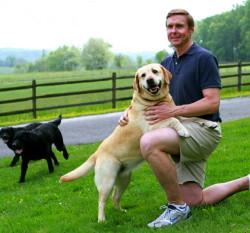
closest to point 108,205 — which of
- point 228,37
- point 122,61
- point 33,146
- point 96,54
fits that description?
point 33,146

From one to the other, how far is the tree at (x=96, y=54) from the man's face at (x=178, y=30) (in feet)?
316

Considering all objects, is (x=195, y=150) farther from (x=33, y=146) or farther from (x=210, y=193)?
(x=33, y=146)

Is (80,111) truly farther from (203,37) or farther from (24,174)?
(203,37)

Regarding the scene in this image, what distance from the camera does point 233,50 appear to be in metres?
64.4

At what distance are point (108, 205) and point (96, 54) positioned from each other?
9785 cm

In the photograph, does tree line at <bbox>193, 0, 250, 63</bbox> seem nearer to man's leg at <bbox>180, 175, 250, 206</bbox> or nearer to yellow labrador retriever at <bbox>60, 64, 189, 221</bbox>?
man's leg at <bbox>180, 175, 250, 206</bbox>

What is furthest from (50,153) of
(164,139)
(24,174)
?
(164,139)

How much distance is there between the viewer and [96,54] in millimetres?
100812

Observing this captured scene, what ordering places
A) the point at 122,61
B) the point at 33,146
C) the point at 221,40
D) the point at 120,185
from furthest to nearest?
the point at 122,61 < the point at 221,40 < the point at 33,146 < the point at 120,185

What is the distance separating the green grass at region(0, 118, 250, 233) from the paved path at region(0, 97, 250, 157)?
106 inches

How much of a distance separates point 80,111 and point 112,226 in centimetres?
1170

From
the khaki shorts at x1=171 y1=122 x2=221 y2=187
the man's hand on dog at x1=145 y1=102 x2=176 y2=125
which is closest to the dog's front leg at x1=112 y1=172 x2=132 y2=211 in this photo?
the khaki shorts at x1=171 y1=122 x2=221 y2=187

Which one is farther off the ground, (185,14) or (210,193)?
(185,14)

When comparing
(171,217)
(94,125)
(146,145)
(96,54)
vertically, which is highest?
(96,54)
